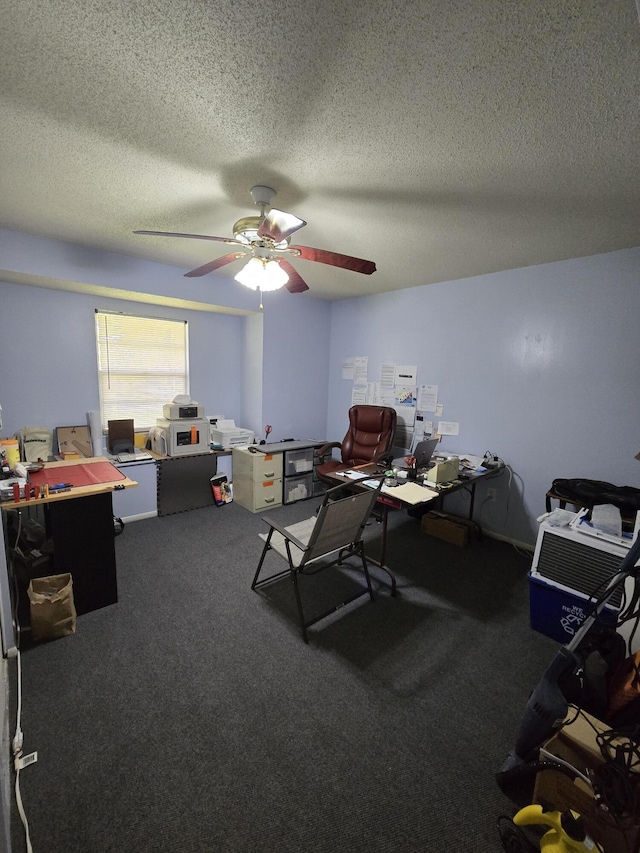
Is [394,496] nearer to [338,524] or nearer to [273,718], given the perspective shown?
[338,524]

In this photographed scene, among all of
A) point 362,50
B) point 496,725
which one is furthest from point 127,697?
point 362,50

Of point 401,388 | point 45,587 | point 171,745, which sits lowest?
point 171,745

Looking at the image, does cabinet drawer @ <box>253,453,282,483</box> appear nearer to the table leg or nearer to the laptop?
the table leg

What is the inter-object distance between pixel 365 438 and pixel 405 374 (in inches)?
34.7

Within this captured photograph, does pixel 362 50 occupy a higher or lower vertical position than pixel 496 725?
higher

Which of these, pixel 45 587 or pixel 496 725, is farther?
pixel 45 587

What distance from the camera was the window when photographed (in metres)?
3.71

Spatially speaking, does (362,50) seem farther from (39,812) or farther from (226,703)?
(39,812)

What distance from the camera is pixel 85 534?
7.30 ft

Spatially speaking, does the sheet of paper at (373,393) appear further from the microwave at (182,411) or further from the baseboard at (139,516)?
the baseboard at (139,516)

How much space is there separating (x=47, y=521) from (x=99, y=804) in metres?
1.47

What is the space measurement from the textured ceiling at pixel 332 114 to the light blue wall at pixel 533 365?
60 cm

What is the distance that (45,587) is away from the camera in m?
2.11

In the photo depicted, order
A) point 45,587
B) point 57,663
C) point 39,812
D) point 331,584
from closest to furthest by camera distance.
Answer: point 39,812 → point 57,663 → point 45,587 → point 331,584
